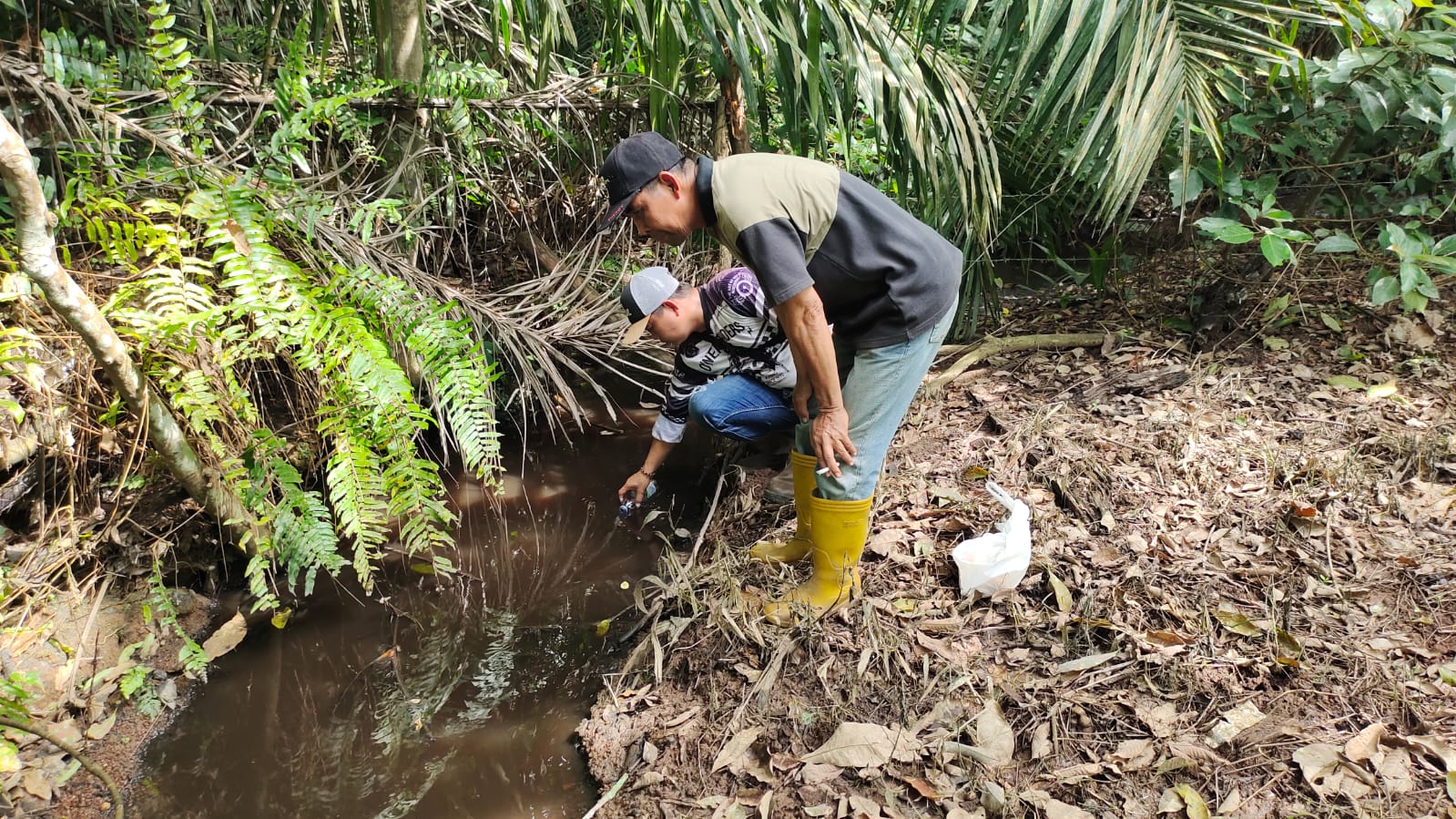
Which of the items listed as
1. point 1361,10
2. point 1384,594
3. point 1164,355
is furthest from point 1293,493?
point 1361,10

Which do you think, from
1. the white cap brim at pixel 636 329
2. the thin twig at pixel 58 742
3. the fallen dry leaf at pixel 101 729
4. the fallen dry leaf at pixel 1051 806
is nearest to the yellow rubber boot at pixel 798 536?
the white cap brim at pixel 636 329

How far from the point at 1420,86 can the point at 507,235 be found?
3.92 meters

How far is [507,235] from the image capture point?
171 inches

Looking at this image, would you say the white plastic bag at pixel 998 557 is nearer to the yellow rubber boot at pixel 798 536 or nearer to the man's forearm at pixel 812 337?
the yellow rubber boot at pixel 798 536

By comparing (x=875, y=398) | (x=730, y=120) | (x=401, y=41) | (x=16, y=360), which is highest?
(x=401, y=41)

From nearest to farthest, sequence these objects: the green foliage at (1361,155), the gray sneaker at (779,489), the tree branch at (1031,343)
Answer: the green foliage at (1361,155)
the gray sneaker at (779,489)
the tree branch at (1031,343)

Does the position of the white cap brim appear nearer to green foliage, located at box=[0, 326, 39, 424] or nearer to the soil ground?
the soil ground

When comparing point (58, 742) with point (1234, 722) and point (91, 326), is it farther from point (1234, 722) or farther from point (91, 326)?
point (1234, 722)

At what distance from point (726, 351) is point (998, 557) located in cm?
129

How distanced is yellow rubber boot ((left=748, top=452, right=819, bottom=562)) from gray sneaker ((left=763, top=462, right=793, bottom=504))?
1.06 feet

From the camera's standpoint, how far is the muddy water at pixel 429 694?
2.49 m

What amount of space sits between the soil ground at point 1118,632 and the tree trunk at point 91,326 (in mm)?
1441

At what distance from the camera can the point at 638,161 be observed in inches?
83.3

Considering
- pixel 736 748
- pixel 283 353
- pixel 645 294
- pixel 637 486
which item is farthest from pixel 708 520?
pixel 283 353
